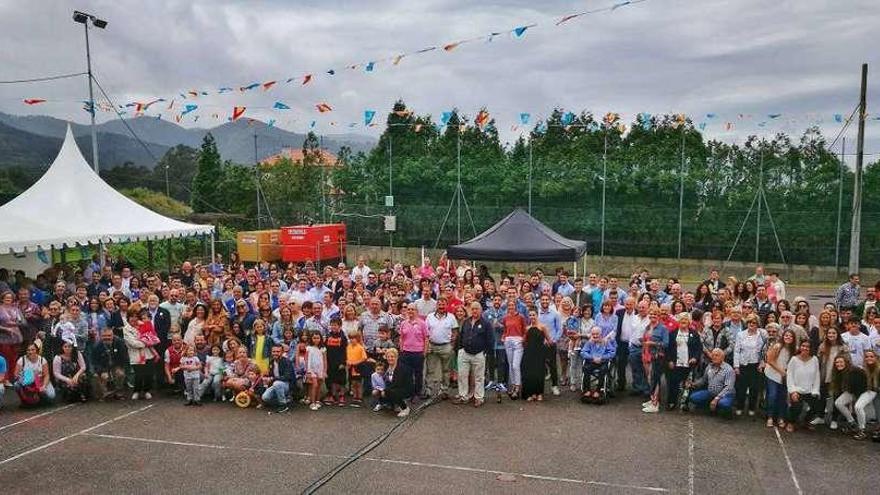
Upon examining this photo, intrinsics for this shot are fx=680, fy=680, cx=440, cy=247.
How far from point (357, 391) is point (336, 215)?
58.3 feet

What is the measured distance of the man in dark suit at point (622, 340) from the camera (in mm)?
9977

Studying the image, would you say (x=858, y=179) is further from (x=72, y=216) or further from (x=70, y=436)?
(x=72, y=216)

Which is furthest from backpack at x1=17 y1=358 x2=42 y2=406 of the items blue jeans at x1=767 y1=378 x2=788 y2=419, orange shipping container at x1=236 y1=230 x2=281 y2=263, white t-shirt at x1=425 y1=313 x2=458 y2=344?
orange shipping container at x1=236 y1=230 x2=281 y2=263

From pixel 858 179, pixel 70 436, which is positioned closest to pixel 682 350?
pixel 70 436

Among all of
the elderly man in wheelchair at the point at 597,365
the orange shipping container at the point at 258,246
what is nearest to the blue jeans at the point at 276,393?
the elderly man in wheelchair at the point at 597,365

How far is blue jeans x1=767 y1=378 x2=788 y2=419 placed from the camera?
851cm

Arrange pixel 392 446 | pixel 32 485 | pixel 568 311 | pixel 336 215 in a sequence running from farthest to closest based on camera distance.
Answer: pixel 336 215 → pixel 568 311 → pixel 392 446 → pixel 32 485

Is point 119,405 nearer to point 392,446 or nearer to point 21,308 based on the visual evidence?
point 21,308

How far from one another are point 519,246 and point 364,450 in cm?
709

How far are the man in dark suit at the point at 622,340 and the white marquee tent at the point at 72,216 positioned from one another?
11.3 metres

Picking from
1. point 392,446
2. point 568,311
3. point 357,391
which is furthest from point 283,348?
point 568,311

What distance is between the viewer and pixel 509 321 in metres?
9.97

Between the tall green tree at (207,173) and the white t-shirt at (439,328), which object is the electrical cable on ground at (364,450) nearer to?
the white t-shirt at (439,328)

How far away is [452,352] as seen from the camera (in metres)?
10.1
